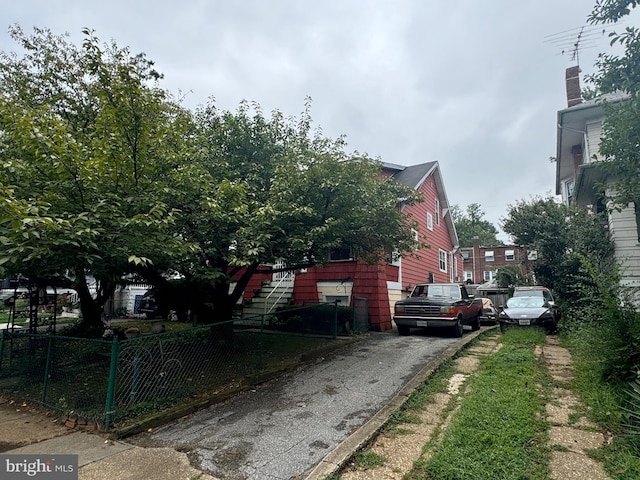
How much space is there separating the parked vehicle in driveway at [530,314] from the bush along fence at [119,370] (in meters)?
8.25

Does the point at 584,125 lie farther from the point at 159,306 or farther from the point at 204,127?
the point at 159,306

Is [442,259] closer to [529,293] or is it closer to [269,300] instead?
[529,293]

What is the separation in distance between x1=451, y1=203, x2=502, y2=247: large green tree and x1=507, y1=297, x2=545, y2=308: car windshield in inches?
1831

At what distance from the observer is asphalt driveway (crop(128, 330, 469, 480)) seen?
3783 millimetres

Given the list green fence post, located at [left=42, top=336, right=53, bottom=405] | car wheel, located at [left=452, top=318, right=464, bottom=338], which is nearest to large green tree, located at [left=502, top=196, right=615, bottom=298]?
car wheel, located at [left=452, top=318, right=464, bottom=338]

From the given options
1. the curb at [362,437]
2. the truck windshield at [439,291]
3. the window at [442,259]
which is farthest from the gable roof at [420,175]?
the curb at [362,437]

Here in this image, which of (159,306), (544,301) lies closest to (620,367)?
(544,301)

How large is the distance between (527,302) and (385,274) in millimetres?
4948

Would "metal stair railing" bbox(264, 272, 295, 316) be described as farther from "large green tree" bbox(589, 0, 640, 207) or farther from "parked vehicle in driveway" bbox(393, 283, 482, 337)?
"large green tree" bbox(589, 0, 640, 207)

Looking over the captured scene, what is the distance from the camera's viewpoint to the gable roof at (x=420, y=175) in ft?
53.8

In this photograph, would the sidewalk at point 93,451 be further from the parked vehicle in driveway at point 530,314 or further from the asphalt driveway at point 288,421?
the parked vehicle in driveway at point 530,314

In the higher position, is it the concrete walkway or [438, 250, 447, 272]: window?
[438, 250, 447, 272]: window

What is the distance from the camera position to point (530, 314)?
38.3 feet

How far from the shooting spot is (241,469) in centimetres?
363
